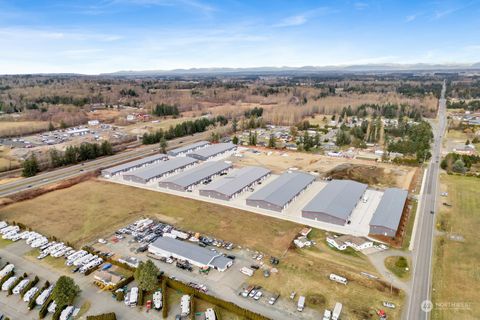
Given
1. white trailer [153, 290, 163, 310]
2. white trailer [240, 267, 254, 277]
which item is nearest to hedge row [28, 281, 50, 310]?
white trailer [153, 290, 163, 310]

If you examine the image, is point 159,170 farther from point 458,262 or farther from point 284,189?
point 458,262

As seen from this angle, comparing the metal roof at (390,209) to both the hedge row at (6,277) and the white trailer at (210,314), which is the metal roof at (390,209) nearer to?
the white trailer at (210,314)

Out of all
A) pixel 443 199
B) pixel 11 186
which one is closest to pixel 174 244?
pixel 11 186

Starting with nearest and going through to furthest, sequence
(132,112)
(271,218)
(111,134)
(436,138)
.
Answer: (271,218)
(436,138)
(111,134)
(132,112)

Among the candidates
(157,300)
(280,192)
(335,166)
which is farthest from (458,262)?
(335,166)

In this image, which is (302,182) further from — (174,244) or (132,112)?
(132,112)

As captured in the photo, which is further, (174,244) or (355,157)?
(355,157)

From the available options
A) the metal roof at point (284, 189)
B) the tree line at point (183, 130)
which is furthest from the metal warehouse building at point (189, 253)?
the tree line at point (183, 130)
